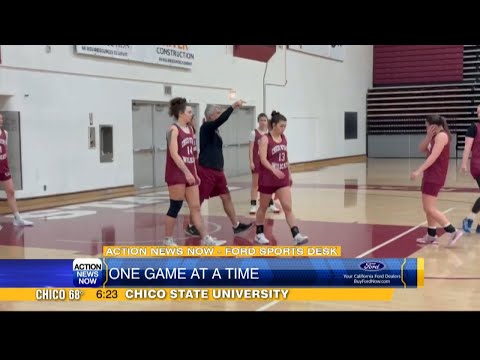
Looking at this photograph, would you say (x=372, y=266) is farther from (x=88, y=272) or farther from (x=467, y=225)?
(x=467, y=225)

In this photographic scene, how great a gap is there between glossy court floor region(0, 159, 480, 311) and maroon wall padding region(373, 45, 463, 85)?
40.8ft

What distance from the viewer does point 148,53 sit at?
46.3 feet

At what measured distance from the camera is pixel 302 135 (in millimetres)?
21328

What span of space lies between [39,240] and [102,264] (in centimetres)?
389

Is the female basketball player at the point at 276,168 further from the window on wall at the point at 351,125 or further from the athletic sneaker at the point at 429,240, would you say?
the window on wall at the point at 351,125

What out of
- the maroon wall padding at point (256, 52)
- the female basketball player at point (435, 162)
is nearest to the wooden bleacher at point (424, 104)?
the maroon wall padding at point (256, 52)

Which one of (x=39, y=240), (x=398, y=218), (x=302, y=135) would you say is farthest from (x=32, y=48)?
(x=302, y=135)

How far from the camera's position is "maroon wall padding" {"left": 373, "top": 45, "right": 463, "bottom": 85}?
25.2 m

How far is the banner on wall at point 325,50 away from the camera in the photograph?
20.9m

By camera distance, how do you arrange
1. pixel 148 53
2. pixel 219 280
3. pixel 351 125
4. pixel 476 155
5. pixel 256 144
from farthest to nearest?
pixel 351 125, pixel 148 53, pixel 256 144, pixel 476 155, pixel 219 280

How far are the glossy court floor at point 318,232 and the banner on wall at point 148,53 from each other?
319 cm

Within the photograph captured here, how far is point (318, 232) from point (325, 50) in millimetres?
15691

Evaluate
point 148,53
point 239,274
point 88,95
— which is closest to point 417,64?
point 148,53
